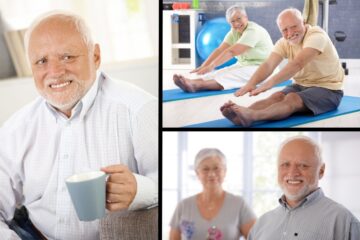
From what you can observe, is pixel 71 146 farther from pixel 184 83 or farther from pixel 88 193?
pixel 184 83

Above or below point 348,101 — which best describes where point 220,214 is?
below

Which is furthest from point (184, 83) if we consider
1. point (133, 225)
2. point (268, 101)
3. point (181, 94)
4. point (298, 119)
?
point (133, 225)

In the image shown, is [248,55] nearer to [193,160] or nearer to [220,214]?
[193,160]

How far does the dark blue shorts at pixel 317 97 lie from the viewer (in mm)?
1921

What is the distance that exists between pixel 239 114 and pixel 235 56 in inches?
8.2

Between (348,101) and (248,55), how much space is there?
39cm

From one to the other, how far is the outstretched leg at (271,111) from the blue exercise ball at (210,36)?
219mm

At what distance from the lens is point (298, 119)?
6.31ft

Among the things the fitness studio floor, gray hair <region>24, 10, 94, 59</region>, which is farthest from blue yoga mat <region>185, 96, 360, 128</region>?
gray hair <region>24, 10, 94, 59</region>

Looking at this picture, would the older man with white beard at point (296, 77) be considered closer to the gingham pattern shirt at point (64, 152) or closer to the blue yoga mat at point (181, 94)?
the blue yoga mat at point (181, 94)

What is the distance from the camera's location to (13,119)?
191 cm

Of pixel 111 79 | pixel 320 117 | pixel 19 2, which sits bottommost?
pixel 320 117

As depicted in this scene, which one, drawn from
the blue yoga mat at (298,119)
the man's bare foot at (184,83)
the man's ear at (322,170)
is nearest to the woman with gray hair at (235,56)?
the man's bare foot at (184,83)

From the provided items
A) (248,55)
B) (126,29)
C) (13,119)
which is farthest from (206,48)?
(13,119)
